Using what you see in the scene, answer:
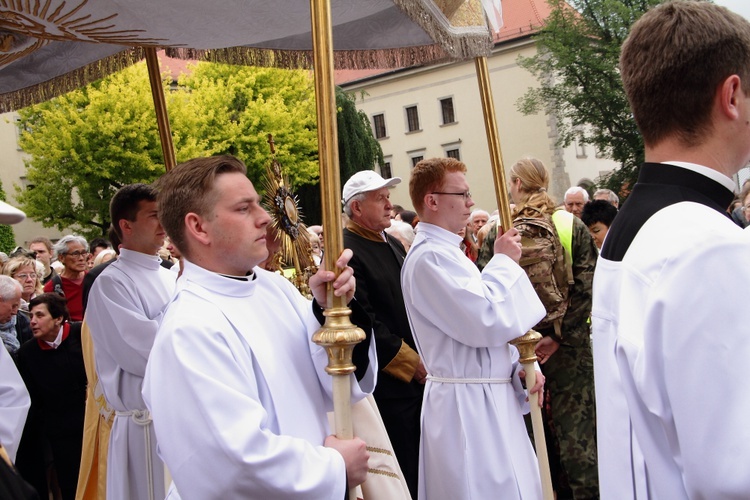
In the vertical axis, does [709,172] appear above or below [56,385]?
above

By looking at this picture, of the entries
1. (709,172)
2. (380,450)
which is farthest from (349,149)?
(709,172)

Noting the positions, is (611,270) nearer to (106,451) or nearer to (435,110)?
(106,451)

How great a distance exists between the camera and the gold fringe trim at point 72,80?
5.17 metres

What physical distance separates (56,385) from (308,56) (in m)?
2.99

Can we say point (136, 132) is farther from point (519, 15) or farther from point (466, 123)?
point (519, 15)

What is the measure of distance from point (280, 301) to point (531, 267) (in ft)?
8.60

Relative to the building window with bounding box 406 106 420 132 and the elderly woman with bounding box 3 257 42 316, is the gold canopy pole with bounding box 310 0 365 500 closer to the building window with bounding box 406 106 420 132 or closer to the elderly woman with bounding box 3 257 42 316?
the elderly woman with bounding box 3 257 42 316

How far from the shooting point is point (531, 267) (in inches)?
203

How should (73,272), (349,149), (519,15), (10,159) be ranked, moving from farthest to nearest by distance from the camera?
(519,15) < (10,159) < (349,149) < (73,272)

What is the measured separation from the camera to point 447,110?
1743 inches

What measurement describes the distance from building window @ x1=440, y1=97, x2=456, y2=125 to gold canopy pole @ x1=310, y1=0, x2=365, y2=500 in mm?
41748

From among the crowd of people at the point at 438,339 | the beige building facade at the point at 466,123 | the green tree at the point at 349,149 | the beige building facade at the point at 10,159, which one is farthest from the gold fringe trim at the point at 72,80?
the beige building facade at the point at 466,123

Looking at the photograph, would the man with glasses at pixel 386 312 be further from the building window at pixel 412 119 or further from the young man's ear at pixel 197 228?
the building window at pixel 412 119

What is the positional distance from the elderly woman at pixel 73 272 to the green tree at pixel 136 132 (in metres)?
19.3
